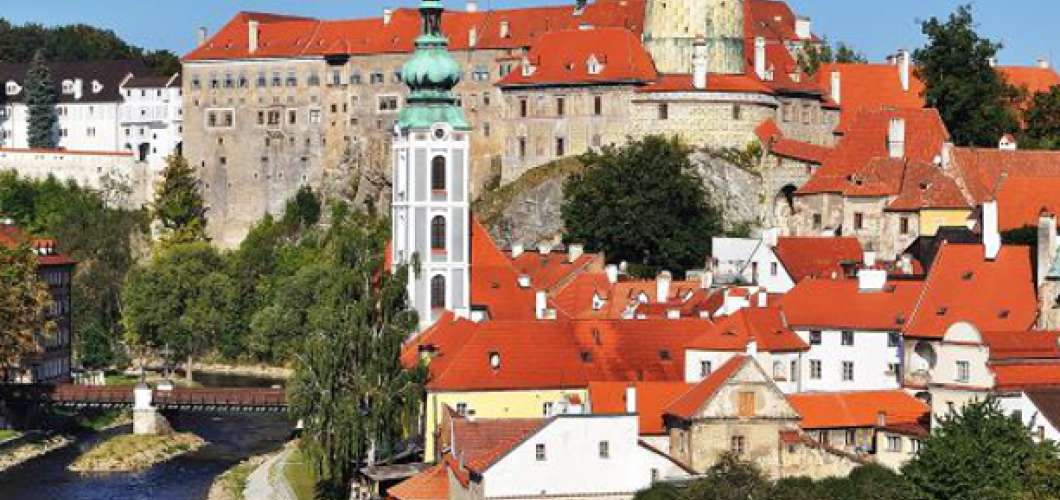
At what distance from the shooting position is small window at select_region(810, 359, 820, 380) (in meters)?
63.8

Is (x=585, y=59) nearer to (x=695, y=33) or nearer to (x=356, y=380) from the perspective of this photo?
(x=695, y=33)

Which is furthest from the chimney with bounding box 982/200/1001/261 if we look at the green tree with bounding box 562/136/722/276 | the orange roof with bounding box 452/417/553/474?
the green tree with bounding box 562/136/722/276

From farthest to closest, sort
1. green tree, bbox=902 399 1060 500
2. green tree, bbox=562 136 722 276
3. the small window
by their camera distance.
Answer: green tree, bbox=562 136 722 276
the small window
green tree, bbox=902 399 1060 500

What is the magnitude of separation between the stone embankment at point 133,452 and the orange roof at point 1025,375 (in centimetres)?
2708

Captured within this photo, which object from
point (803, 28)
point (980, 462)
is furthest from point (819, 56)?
point (980, 462)

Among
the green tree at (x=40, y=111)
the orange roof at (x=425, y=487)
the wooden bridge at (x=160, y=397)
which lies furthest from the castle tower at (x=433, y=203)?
the green tree at (x=40, y=111)

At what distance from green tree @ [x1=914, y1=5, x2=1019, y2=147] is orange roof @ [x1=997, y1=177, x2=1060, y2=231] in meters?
15.8

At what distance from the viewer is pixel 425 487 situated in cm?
5409

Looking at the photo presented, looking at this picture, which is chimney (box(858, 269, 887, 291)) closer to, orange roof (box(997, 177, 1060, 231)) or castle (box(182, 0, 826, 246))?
orange roof (box(997, 177, 1060, 231))

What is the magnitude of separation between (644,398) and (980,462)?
397 inches

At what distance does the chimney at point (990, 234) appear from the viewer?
6275 cm

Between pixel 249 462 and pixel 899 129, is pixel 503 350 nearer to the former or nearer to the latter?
pixel 249 462

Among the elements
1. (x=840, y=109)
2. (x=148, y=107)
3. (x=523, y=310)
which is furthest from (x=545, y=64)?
(x=148, y=107)

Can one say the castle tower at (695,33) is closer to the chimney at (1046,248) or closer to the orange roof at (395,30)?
the orange roof at (395,30)
